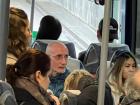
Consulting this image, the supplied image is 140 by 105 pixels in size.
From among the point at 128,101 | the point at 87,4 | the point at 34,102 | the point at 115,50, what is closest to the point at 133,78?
the point at 128,101

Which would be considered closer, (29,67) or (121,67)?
(29,67)

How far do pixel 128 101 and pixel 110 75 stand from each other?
40.4 inches

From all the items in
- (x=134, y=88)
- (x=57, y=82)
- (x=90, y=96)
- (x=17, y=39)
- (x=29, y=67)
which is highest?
(x=17, y=39)

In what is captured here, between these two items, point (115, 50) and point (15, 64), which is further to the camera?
point (115, 50)

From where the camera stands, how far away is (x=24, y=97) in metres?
2.46

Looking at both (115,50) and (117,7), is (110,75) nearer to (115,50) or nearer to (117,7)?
(115,50)

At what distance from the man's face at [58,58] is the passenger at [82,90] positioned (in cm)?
33

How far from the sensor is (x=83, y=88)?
2.99 meters

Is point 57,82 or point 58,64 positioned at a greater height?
point 58,64

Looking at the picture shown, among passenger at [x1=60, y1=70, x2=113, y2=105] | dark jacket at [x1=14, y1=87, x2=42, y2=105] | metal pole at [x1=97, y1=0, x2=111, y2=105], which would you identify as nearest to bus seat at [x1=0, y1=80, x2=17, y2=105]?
metal pole at [x1=97, y1=0, x2=111, y2=105]

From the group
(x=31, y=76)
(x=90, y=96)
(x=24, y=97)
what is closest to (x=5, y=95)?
(x=24, y=97)

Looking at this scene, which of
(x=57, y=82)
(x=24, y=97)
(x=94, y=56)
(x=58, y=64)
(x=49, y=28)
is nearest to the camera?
(x=24, y=97)

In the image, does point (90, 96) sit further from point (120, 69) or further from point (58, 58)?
point (120, 69)

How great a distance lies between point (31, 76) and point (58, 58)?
3.13ft
